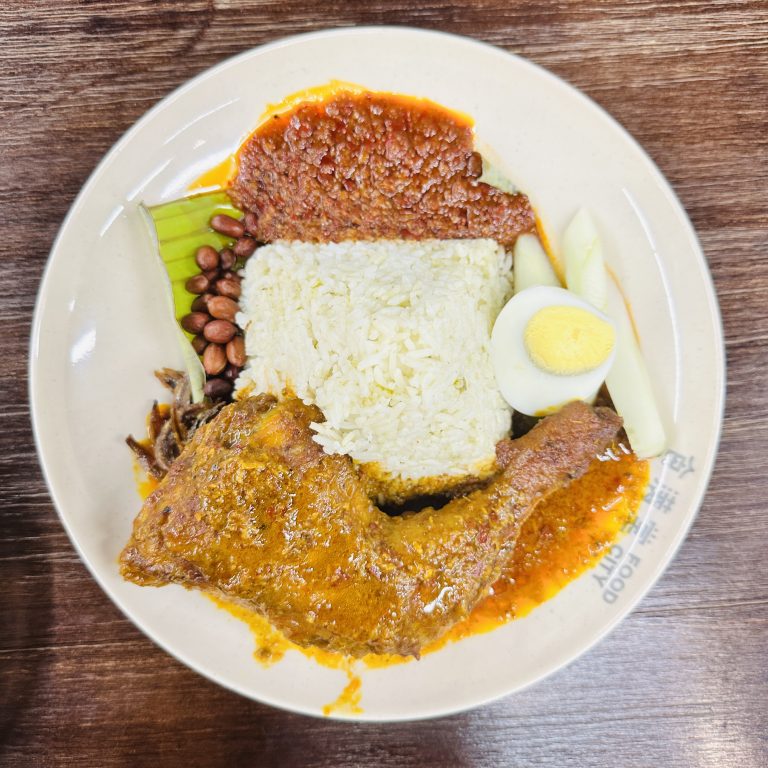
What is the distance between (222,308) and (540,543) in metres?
1.50

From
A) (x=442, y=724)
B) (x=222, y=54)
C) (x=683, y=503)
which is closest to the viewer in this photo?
(x=683, y=503)

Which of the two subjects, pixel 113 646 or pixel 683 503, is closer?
pixel 683 503

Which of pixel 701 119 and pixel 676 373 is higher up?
pixel 701 119

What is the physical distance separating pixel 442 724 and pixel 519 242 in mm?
1959

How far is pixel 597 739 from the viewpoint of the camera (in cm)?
215

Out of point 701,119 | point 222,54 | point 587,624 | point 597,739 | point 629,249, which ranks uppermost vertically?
point 222,54

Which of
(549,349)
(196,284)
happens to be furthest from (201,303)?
(549,349)

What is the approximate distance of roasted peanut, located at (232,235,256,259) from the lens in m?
2.00

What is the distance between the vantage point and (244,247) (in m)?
2.00

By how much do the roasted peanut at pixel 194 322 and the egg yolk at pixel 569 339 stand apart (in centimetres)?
119

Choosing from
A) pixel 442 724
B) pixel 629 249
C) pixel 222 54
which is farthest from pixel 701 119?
pixel 442 724

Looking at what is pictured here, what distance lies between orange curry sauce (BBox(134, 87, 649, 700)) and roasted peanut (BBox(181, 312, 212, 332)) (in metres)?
0.46

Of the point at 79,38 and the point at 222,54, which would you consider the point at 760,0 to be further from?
the point at 79,38

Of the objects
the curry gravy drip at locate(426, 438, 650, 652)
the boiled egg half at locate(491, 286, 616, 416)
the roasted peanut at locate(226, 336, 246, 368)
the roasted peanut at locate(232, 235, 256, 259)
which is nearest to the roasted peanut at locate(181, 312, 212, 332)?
the roasted peanut at locate(226, 336, 246, 368)
